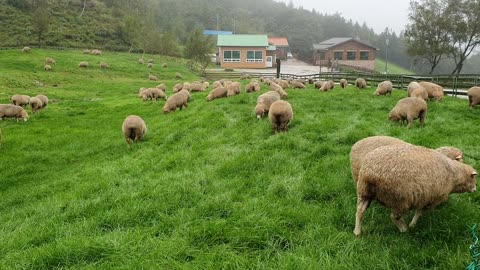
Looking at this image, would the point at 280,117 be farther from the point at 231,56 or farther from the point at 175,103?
the point at 231,56

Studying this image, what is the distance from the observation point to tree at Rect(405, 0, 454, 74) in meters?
36.7

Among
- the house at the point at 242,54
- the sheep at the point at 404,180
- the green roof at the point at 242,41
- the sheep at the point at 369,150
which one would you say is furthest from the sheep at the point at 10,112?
the green roof at the point at 242,41

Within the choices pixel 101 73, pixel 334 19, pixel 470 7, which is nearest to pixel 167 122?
pixel 101 73

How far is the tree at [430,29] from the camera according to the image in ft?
120

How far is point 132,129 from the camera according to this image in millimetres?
11773

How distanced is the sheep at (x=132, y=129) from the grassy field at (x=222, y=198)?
457 mm

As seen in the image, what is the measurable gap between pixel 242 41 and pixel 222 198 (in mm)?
66759

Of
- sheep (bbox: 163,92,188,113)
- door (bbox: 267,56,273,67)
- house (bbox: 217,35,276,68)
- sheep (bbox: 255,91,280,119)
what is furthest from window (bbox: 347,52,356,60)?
sheep (bbox: 255,91,280,119)

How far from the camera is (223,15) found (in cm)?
14975

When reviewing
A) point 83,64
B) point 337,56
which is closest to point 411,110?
point 83,64

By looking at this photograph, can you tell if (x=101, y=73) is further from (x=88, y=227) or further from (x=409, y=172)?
(x=409, y=172)

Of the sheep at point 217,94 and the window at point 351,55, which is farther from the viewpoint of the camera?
the window at point 351,55

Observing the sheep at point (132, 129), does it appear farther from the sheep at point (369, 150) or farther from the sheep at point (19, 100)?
the sheep at point (19, 100)

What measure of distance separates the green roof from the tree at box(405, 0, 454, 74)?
1285 inches
